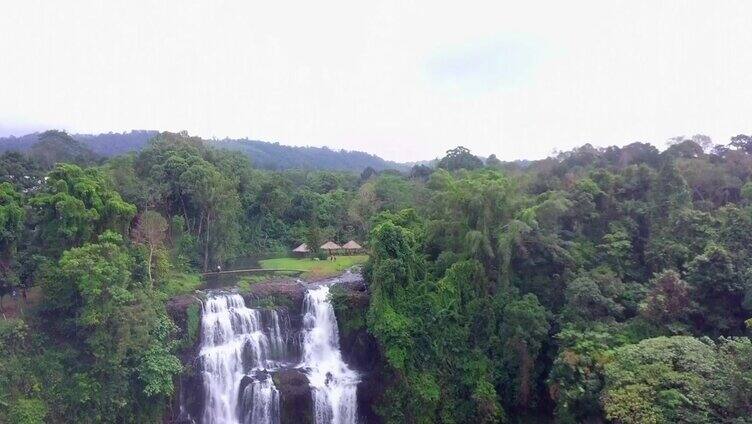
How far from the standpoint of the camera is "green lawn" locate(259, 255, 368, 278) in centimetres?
2502

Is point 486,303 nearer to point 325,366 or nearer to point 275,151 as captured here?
point 325,366

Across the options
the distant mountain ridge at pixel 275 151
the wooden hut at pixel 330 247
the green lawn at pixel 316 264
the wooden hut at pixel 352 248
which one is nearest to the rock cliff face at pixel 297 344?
the green lawn at pixel 316 264

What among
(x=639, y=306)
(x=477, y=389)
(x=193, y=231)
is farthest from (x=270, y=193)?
(x=639, y=306)

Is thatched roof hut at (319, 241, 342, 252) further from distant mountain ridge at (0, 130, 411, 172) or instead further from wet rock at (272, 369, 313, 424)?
distant mountain ridge at (0, 130, 411, 172)

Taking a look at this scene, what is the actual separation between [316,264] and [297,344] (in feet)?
27.3

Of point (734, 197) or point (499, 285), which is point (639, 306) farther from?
point (734, 197)

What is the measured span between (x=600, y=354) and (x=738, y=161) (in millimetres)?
14379

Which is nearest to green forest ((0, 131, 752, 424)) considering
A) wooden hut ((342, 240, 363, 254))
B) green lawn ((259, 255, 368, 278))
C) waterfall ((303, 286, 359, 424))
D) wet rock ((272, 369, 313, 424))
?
waterfall ((303, 286, 359, 424))

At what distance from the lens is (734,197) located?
22.2 metres

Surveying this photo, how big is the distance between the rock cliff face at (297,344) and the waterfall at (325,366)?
24 centimetres

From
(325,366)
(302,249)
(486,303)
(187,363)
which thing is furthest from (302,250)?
(486,303)

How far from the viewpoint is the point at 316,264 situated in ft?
89.6

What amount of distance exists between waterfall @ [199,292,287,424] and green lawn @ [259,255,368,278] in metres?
5.30

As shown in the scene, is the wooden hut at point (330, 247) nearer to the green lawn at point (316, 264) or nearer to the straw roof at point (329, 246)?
the straw roof at point (329, 246)
